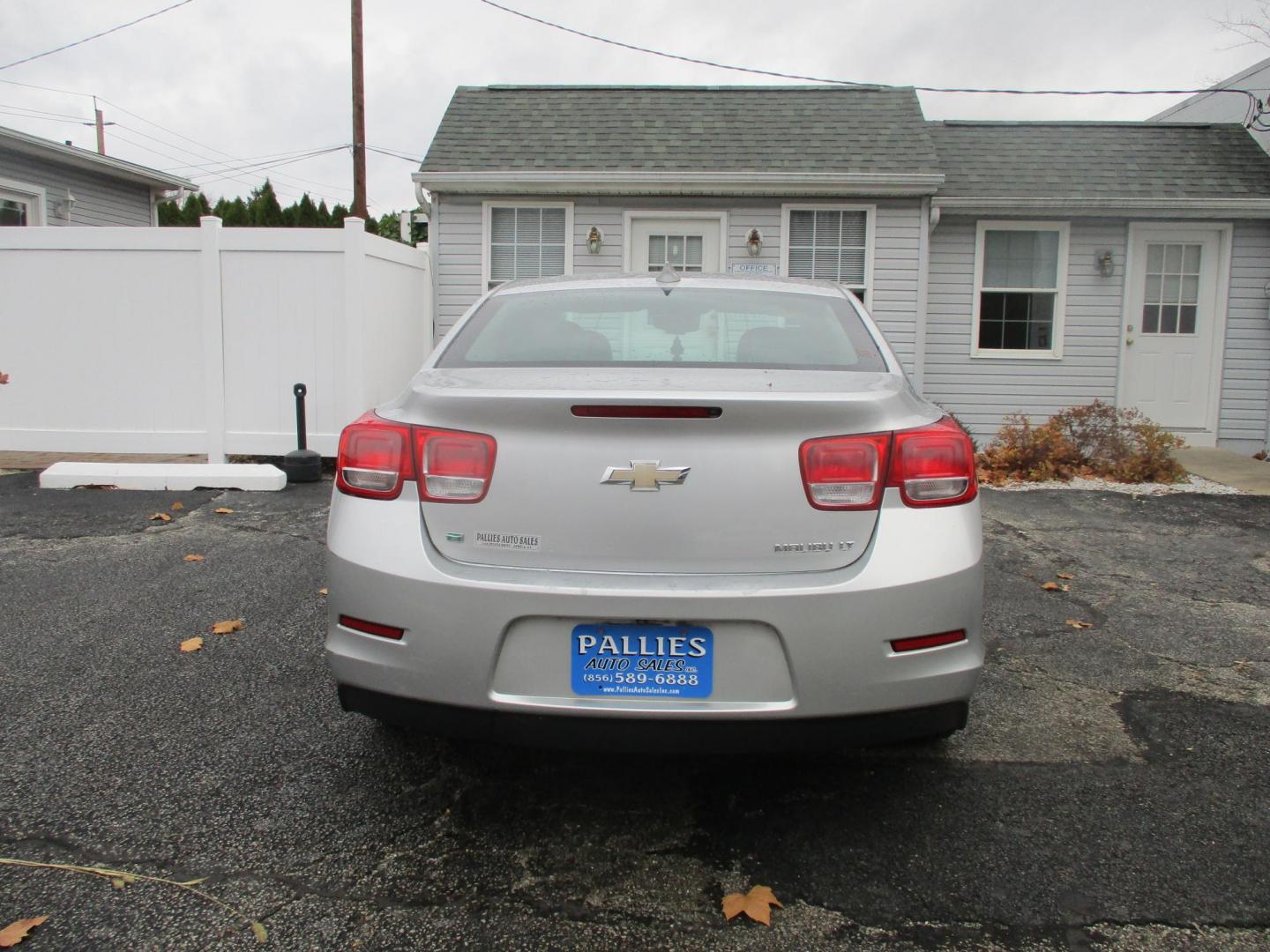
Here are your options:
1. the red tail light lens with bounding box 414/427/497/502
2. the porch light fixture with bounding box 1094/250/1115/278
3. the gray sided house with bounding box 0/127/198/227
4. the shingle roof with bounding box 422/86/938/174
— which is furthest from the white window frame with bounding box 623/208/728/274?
the red tail light lens with bounding box 414/427/497/502

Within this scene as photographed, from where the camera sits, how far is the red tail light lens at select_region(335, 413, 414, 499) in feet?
7.82

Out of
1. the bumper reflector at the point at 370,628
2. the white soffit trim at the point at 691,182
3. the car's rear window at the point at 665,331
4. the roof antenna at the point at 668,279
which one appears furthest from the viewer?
the white soffit trim at the point at 691,182

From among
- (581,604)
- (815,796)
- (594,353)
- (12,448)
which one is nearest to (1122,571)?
(815,796)

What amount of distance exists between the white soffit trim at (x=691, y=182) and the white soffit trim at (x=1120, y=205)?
2.19 ft

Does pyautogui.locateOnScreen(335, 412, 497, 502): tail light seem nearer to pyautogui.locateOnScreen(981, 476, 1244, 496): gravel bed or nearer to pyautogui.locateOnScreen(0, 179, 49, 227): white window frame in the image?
pyautogui.locateOnScreen(981, 476, 1244, 496): gravel bed

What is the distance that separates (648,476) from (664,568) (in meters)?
0.22

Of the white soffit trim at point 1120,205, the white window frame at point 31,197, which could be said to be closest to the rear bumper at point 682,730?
the white soffit trim at point 1120,205

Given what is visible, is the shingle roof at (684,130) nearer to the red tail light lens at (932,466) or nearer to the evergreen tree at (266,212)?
the red tail light lens at (932,466)

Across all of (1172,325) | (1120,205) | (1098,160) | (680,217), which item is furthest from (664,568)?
(1098,160)

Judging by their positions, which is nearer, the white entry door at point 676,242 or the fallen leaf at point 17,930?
the fallen leaf at point 17,930

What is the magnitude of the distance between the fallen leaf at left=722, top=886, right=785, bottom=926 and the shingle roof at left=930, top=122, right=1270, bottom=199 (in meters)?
9.61

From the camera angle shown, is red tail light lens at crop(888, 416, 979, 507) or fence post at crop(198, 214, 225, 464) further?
fence post at crop(198, 214, 225, 464)

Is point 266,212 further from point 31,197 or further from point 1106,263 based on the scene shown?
point 1106,263

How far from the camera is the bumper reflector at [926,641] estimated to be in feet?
7.33
